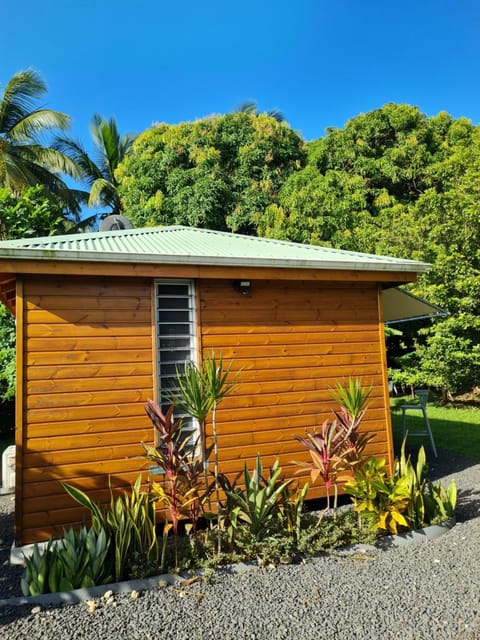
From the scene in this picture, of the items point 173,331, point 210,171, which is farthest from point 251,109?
point 173,331

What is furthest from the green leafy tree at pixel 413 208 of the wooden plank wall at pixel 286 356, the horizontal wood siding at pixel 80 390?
the horizontal wood siding at pixel 80 390

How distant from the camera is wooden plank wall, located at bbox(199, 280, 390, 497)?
521 centimetres

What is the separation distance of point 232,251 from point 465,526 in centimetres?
410

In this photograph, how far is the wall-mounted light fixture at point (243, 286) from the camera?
5.33 m

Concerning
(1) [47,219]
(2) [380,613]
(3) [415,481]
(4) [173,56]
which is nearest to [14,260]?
(2) [380,613]

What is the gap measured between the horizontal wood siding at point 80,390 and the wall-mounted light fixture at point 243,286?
1.07m

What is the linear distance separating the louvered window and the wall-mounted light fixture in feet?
1.77

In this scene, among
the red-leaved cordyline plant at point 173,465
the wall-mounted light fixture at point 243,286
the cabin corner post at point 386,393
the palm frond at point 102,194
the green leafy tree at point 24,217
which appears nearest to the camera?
the red-leaved cordyline plant at point 173,465

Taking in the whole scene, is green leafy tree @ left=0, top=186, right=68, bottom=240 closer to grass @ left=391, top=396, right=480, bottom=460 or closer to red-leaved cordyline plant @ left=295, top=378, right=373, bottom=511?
red-leaved cordyline plant @ left=295, top=378, right=373, bottom=511

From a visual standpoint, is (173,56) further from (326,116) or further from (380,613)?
(380,613)

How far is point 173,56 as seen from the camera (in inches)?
481

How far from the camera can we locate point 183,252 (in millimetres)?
5086

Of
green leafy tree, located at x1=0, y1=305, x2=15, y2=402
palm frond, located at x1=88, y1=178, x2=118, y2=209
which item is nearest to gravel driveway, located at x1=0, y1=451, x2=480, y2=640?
green leafy tree, located at x1=0, y1=305, x2=15, y2=402

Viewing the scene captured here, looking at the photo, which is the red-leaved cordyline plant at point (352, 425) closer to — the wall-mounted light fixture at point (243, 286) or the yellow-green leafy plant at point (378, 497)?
the yellow-green leafy plant at point (378, 497)
